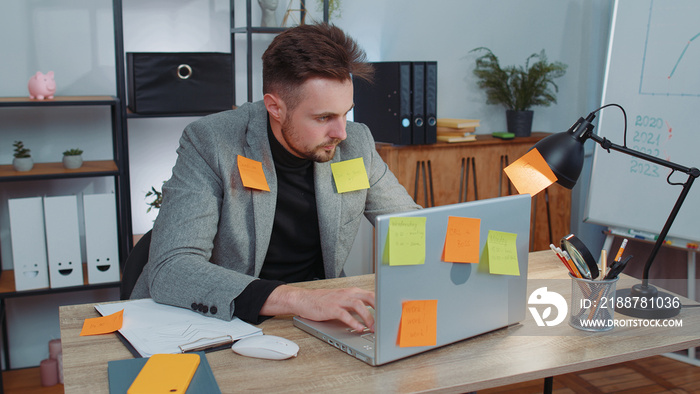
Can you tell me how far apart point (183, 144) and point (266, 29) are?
43.2 inches

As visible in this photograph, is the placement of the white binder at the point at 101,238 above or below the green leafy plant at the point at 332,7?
below

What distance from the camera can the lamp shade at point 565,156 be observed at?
1381mm

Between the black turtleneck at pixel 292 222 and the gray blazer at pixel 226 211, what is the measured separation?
7cm

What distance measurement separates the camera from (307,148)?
65.7 inches

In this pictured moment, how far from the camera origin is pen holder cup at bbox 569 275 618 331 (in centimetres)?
128

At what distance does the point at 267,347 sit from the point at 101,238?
1618mm

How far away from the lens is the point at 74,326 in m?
1.32

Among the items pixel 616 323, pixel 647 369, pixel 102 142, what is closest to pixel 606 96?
pixel 647 369

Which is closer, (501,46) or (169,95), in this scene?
(169,95)

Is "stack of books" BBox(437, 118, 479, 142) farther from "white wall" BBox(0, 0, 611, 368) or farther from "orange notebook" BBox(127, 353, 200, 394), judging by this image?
"orange notebook" BBox(127, 353, 200, 394)

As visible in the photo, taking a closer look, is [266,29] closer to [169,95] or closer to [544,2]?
[169,95]

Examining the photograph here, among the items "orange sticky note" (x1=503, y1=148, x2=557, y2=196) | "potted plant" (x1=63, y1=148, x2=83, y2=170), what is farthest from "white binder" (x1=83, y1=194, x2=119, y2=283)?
"orange sticky note" (x1=503, y1=148, x2=557, y2=196)

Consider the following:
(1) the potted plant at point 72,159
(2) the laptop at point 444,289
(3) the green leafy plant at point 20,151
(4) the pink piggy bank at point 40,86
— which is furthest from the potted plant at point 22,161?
(2) the laptop at point 444,289

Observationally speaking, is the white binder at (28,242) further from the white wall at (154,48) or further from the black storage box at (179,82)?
the black storage box at (179,82)
